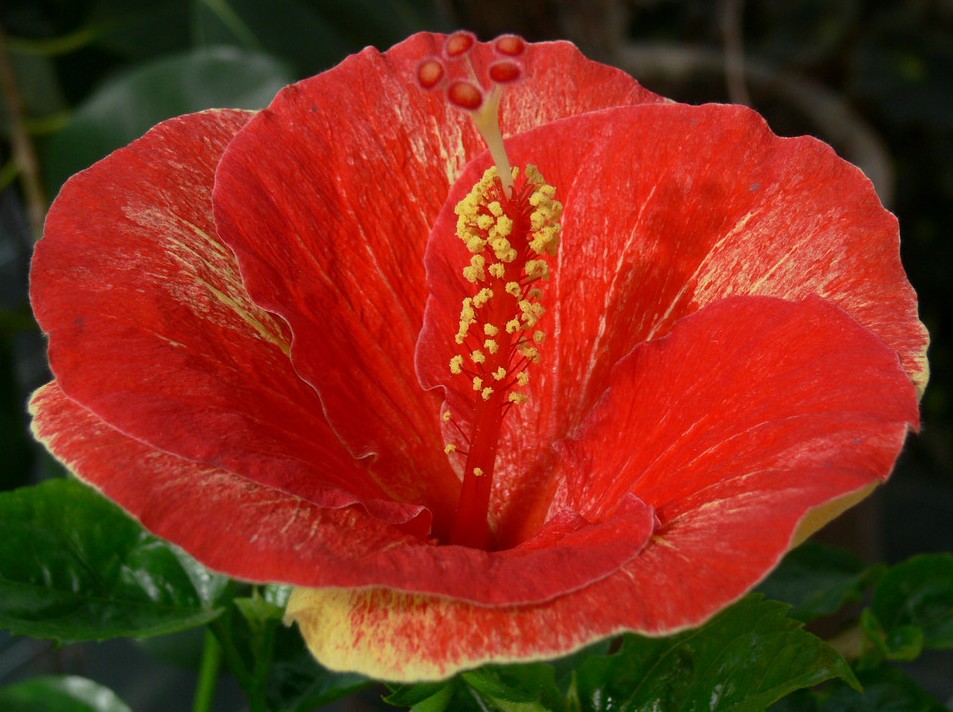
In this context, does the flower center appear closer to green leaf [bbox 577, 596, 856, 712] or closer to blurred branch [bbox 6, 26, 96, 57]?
green leaf [bbox 577, 596, 856, 712]

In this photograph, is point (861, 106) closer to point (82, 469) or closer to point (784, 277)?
point (784, 277)

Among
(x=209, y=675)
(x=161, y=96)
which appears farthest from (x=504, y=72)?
(x=161, y=96)

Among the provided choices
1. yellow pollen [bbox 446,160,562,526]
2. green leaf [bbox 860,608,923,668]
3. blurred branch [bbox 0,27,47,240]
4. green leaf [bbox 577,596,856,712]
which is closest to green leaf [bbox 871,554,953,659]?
green leaf [bbox 860,608,923,668]

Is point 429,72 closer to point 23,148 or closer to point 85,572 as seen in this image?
point 85,572

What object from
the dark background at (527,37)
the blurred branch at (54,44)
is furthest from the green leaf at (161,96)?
the blurred branch at (54,44)

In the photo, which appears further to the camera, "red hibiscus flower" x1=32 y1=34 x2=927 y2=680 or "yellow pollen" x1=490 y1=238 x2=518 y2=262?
"yellow pollen" x1=490 y1=238 x2=518 y2=262

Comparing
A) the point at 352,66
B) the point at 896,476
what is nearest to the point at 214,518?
the point at 352,66
